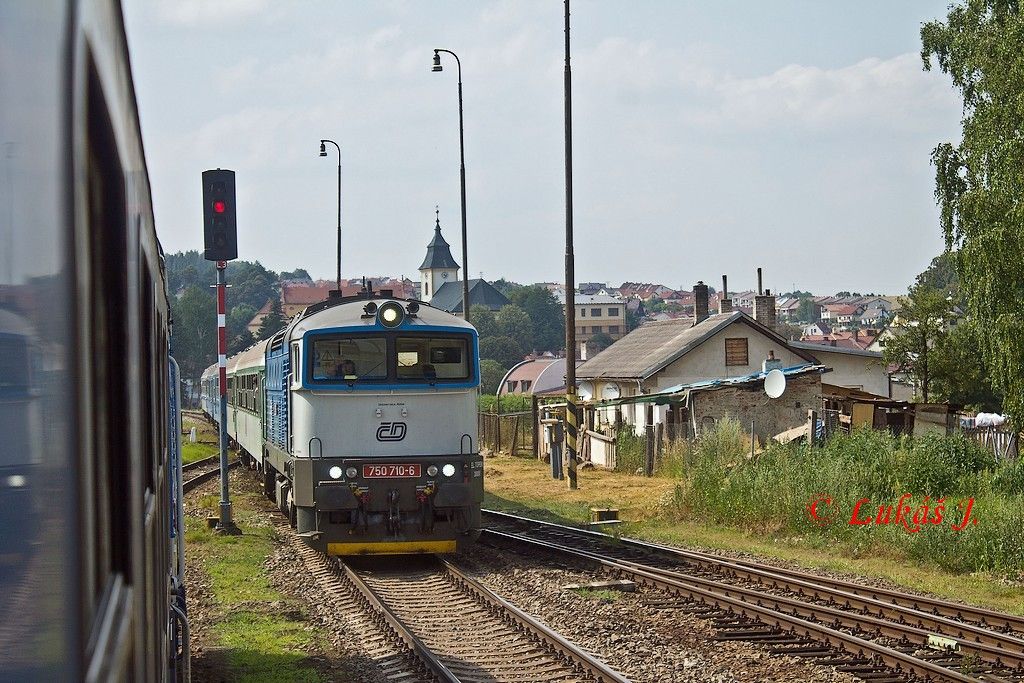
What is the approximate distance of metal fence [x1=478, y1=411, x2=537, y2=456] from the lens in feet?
120

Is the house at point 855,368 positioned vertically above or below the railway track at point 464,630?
above

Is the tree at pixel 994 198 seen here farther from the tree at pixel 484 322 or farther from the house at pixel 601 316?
the house at pixel 601 316

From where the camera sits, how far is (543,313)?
456ft

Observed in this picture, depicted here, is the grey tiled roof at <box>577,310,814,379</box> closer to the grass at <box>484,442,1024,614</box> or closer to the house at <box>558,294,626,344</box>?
the grass at <box>484,442,1024,614</box>

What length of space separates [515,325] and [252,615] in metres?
110

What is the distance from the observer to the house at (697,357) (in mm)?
41062

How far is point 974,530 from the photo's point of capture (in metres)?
14.6

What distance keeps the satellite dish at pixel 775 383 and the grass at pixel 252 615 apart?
14376 millimetres

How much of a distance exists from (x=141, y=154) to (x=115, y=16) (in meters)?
1.02

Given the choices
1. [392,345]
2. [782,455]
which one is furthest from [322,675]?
[782,455]

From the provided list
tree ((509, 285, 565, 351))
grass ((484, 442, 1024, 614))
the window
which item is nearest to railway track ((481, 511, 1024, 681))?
grass ((484, 442, 1024, 614))

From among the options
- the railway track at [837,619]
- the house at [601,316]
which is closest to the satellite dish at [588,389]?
the railway track at [837,619]

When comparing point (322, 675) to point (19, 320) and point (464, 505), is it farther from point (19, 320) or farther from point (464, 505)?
point (19, 320)

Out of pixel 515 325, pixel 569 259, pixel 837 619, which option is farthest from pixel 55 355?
pixel 515 325
